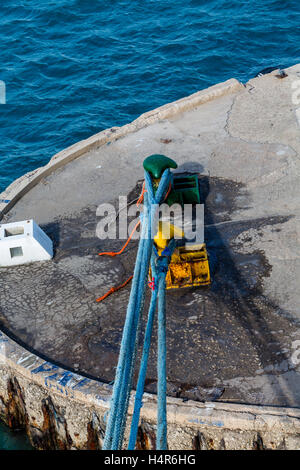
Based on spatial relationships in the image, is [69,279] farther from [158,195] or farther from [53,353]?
[158,195]

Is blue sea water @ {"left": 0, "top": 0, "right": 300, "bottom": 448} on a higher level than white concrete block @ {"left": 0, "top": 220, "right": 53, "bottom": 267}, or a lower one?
higher

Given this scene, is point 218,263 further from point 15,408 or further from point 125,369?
point 125,369

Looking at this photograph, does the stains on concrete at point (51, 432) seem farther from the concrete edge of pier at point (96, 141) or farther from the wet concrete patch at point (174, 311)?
the concrete edge of pier at point (96, 141)

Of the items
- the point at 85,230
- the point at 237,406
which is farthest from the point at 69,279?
the point at 237,406

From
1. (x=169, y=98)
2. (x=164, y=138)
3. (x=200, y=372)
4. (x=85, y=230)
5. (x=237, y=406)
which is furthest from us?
(x=169, y=98)

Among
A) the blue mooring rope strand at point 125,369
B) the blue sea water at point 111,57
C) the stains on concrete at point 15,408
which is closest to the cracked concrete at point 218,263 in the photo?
the stains on concrete at point 15,408

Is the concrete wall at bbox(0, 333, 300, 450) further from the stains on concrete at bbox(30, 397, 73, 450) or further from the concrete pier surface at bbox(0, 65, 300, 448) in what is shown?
the concrete pier surface at bbox(0, 65, 300, 448)

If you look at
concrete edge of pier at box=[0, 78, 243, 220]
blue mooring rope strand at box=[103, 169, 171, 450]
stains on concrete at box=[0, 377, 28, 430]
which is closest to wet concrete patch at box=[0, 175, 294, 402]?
stains on concrete at box=[0, 377, 28, 430]
